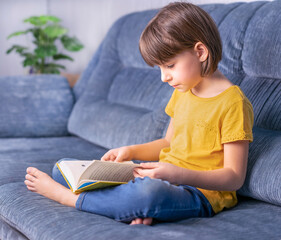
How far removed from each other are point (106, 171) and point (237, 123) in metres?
0.38

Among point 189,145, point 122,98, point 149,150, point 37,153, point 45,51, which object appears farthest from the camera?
point 45,51

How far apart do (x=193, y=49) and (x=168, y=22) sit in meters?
0.10

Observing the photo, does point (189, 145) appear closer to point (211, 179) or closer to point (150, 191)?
point (211, 179)

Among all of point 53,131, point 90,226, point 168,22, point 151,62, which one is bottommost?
point 53,131

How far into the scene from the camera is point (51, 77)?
280 cm

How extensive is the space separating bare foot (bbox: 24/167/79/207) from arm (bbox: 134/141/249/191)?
0.73 feet

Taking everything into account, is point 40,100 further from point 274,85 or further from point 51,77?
point 274,85

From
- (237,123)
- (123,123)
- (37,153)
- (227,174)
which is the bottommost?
(37,153)

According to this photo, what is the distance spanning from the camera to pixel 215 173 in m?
1.30

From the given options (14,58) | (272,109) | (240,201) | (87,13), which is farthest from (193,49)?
(14,58)

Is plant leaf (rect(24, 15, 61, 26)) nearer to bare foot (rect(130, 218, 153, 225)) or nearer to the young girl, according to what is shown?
the young girl

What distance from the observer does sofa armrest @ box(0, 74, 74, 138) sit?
8.63 ft

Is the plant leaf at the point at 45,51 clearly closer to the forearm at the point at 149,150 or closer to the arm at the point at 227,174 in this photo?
the forearm at the point at 149,150

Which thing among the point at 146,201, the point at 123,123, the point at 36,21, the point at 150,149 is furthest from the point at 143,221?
the point at 36,21
